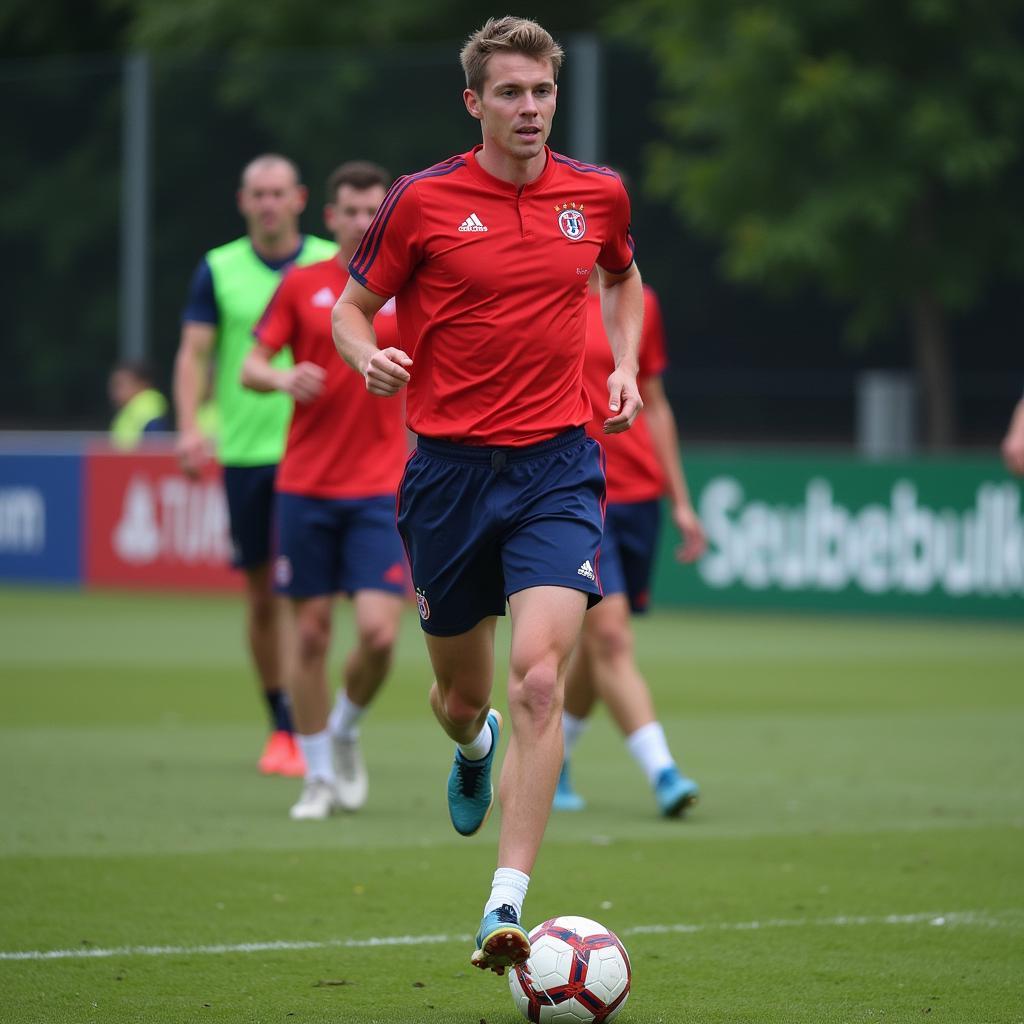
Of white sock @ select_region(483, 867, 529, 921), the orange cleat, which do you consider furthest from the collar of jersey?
the orange cleat

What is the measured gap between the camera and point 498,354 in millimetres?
6109

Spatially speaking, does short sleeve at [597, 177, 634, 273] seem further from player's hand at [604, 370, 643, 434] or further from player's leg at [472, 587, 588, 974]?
player's leg at [472, 587, 588, 974]

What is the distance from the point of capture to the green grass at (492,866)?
19.0 ft

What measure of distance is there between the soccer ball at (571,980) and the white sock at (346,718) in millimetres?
3428

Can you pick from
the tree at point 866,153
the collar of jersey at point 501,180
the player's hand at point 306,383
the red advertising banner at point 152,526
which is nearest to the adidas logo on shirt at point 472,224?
the collar of jersey at point 501,180

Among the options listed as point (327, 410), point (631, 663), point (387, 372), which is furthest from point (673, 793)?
point (387, 372)

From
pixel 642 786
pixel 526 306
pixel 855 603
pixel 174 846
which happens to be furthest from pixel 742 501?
pixel 526 306

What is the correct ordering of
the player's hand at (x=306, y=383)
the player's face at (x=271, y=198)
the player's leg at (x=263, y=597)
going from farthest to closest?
the player's leg at (x=263, y=597) → the player's face at (x=271, y=198) → the player's hand at (x=306, y=383)

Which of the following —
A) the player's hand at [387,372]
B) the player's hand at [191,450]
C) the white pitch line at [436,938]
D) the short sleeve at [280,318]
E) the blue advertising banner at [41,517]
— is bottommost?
the blue advertising banner at [41,517]

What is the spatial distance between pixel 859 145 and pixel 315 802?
52.4 ft

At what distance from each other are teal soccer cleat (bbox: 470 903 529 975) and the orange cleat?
4.70 meters

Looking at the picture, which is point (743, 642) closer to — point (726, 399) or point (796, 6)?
point (726, 399)

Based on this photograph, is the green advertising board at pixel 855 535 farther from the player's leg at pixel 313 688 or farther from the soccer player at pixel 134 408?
the player's leg at pixel 313 688

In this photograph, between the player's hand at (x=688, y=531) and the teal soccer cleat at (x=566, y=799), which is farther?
the player's hand at (x=688, y=531)
